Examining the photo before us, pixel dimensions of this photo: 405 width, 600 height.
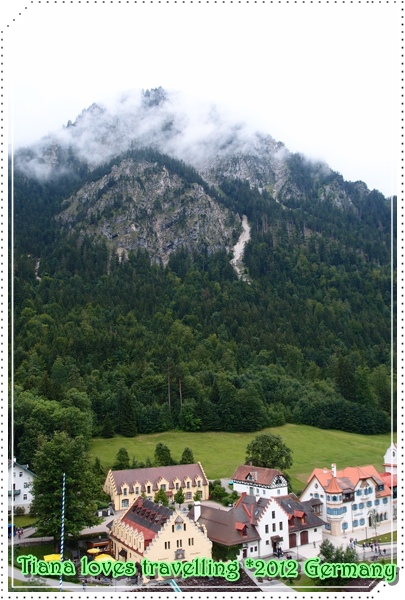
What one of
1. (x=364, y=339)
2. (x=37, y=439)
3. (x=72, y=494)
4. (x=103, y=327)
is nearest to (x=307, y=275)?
(x=364, y=339)

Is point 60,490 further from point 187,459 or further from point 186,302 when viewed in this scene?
point 186,302

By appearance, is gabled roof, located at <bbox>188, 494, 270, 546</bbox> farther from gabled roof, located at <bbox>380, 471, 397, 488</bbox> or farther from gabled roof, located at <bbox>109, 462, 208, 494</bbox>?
gabled roof, located at <bbox>380, 471, 397, 488</bbox>

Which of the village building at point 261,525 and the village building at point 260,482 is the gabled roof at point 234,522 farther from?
the village building at point 260,482

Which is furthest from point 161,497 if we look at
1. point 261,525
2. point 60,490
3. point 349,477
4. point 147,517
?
point 349,477

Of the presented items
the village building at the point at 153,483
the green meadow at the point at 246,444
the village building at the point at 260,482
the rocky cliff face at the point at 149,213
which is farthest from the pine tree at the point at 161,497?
the rocky cliff face at the point at 149,213

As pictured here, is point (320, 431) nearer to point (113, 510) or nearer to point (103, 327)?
point (113, 510)

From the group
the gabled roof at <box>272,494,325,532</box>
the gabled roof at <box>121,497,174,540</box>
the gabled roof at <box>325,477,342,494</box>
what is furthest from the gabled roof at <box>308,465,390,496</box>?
the gabled roof at <box>121,497,174,540</box>
